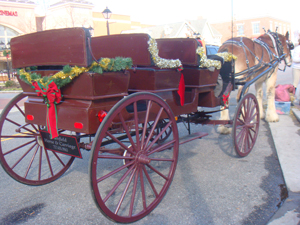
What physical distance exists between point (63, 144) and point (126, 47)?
138 centimetres

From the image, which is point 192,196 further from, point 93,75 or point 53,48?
point 53,48

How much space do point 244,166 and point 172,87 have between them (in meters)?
1.73

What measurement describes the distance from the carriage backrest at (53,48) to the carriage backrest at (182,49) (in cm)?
186

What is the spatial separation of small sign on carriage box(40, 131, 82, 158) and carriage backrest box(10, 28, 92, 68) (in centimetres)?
78

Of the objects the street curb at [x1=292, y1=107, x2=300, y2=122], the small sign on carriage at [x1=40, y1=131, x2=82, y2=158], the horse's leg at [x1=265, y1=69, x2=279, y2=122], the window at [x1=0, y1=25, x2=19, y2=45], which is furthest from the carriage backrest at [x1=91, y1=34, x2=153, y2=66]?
the window at [x1=0, y1=25, x2=19, y2=45]

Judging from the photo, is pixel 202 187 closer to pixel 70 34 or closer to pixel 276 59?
pixel 70 34

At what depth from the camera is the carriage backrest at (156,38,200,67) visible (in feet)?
13.2

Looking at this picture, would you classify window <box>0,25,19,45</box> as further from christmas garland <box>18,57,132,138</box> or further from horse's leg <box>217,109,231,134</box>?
christmas garland <box>18,57,132,138</box>

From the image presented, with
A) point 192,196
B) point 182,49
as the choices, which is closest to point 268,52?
point 182,49

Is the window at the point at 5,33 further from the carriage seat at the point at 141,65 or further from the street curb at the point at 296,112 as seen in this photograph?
the carriage seat at the point at 141,65

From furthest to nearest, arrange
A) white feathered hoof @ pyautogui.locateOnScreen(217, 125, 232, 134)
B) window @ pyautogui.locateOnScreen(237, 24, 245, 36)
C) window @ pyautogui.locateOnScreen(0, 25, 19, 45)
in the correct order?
window @ pyautogui.locateOnScreen(237, 24, 245, 36)
window @ pyautogui.locateOnScreen(0, 25, 19, 45)
white feathered hoof @ pyautogui.locateOnScreen(217, 125, 232, 134)

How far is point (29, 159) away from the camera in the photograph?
4797mm

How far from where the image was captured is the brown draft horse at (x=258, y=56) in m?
5.50

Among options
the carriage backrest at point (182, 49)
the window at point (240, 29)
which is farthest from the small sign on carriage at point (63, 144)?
the window at point (240, 29)
